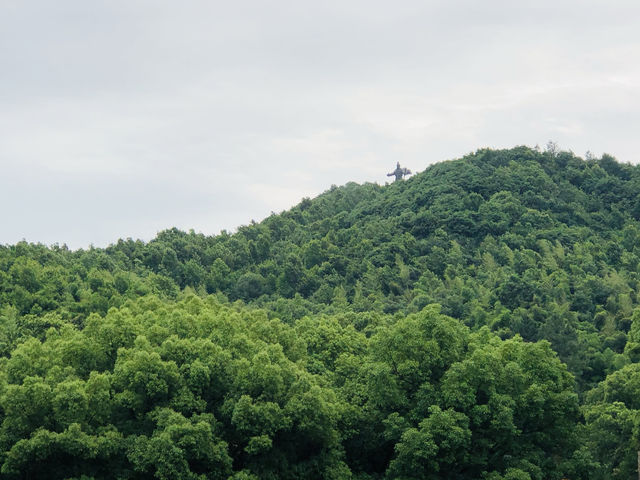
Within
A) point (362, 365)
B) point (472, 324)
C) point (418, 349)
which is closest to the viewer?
point (418, 349)

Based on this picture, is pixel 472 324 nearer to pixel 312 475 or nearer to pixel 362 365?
pixel 362 365

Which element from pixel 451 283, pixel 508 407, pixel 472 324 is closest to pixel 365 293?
pixel 451 283

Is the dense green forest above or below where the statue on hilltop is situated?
below

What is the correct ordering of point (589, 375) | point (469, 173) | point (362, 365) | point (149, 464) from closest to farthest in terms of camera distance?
point (149, 464)
point (362, 365)
point (589, 375)
point (469, 173)

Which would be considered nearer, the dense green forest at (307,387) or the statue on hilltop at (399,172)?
the dense green forest at (307,387)

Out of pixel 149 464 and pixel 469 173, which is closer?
pixel 149 464

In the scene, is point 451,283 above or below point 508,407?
above

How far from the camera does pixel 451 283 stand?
54219mm

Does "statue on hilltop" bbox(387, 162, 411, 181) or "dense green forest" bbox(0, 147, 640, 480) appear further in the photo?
"statue on hilltop" bbox(387, 162, 411, 181)

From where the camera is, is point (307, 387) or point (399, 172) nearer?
point (307, 387)

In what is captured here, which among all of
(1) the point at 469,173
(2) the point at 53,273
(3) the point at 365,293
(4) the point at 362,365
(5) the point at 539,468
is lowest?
(5) the point at 539,468

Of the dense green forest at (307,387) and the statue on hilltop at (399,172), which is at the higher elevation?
the statue on hilltop at (399,172)

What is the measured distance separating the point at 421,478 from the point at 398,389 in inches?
116

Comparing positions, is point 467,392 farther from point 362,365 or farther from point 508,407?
point 362,365
